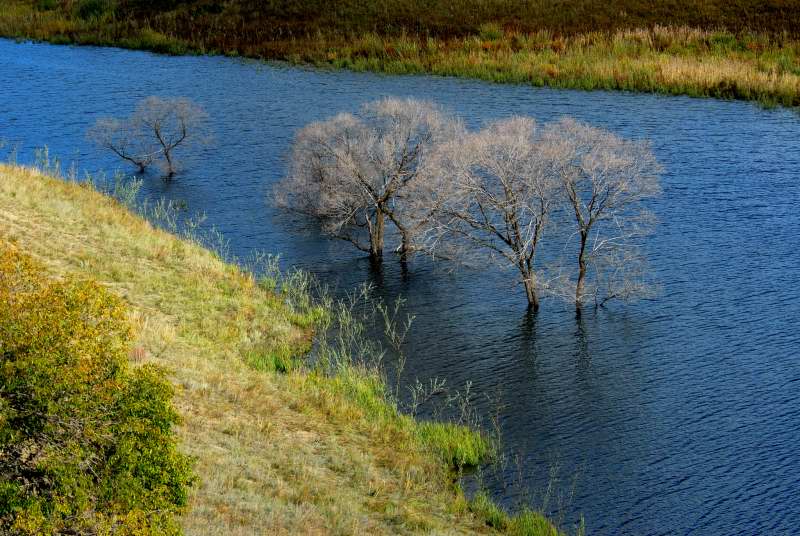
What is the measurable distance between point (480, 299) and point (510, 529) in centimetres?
1354

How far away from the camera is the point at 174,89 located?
206 ft

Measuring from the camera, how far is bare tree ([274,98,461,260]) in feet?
118

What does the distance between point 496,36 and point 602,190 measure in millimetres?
43087

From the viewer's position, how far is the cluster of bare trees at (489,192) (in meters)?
32.3

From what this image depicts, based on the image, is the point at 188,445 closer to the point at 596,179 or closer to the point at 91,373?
the point at 91,373

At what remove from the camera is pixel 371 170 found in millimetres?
36375

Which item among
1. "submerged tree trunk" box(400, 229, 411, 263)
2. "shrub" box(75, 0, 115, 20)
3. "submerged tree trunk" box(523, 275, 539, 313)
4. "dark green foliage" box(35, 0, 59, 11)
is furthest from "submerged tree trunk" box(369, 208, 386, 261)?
"dark green foliage" box(35, 0, 59, 11)

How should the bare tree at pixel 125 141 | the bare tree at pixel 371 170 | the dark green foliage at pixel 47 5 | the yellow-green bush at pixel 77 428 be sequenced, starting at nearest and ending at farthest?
the yellow-green bush at pixel 77 428, the bare tree at pixel 371 170, the bare tree at pixel 125 141, the dark green foliage at pixel 47 5

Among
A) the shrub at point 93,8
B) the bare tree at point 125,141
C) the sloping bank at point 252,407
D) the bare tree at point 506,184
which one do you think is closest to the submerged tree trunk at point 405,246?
the bare tree at point 506,184

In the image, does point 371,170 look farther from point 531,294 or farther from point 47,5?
point 47,5

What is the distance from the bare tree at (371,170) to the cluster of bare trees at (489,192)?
0.16ft

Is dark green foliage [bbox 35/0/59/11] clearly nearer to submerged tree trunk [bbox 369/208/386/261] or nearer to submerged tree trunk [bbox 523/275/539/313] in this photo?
submerged tree trunk [bbox 369/208/386/261]

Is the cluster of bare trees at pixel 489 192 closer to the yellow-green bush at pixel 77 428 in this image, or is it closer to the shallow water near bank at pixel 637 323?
the shallow water near bank at pixel 637 323

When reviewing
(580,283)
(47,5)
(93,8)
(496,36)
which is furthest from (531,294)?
(47,5)
